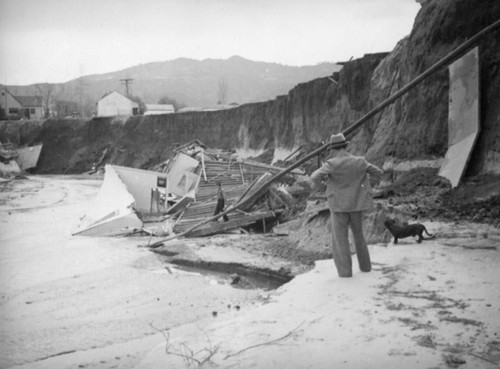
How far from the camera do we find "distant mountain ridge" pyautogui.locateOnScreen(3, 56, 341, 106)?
441 ft

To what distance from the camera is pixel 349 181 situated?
5637 millimetres

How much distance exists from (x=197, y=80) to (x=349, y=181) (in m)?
158

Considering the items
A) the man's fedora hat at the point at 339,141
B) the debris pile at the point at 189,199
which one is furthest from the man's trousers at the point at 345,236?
the debris pile at the point at 189,199

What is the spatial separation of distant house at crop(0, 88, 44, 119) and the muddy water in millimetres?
60821

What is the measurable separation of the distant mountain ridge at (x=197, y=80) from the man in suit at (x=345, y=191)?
11337 centimetres

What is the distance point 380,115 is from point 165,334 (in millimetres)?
11124

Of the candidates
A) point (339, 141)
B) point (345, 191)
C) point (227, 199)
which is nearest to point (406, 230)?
point (345, 191)

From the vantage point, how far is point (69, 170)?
155 feet

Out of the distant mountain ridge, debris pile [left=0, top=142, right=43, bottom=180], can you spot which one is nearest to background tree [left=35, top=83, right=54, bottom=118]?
the distant mountain ridge

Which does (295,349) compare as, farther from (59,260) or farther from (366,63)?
(366,63)

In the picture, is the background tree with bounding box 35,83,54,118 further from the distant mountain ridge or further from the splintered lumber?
the splintered lumber

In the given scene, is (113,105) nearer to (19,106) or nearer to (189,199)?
(19,106)

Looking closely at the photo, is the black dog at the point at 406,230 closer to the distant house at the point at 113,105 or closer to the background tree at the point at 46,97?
the distant house at the point at 113,105

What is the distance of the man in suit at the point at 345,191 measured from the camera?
5617 mm
